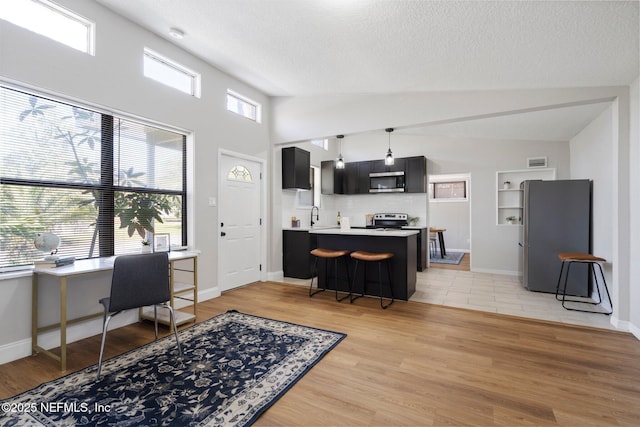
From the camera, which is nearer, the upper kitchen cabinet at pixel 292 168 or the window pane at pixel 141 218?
the window pane at pixel 141 218

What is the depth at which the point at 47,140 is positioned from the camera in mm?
2635

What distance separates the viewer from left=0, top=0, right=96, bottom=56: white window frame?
239 centimetres

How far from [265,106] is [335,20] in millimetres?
2776

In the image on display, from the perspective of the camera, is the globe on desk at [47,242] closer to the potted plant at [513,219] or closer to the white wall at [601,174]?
the white wall at [601,174]

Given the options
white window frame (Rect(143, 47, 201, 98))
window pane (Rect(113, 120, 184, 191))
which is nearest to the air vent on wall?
white window frame (Rect(143, 47, 201, 98))

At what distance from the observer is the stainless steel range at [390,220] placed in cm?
659

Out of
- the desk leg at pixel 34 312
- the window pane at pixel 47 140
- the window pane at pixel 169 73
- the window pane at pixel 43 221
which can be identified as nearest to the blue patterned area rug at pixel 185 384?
the desk leg at pixel 34 312

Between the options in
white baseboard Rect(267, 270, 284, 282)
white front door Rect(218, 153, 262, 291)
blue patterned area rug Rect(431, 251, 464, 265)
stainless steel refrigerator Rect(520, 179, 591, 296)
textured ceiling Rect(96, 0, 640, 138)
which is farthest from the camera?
blue patterned area rug Rect(431, 251, 464, 265)

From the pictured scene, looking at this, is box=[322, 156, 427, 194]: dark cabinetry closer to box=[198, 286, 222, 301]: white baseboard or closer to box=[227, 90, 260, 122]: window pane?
box=[227, 90, 260, 122]: window pane

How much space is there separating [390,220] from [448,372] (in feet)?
15.3

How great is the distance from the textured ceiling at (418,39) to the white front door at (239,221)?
1.57 metres

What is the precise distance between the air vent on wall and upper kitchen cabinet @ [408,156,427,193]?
6.13ft

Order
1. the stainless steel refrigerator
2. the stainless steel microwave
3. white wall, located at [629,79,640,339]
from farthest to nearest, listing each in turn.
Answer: the stainless steel microwave → the stainless steel refrigerator → white wall, located at [629,79,640,339]

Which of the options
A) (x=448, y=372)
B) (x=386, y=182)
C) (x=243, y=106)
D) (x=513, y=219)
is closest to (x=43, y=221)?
(x=243, y=106)
